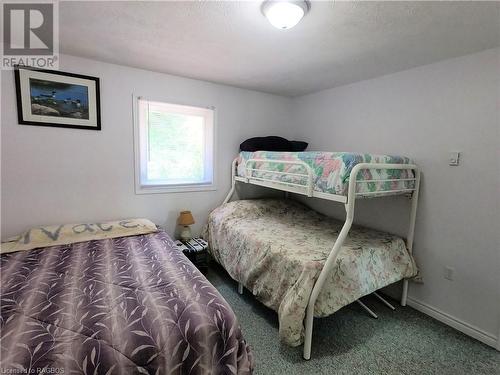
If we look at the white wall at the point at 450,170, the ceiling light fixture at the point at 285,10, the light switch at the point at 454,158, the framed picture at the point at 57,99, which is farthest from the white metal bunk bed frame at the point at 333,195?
the framed picture at the point at 57,99

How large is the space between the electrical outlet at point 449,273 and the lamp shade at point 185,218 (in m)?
2.42

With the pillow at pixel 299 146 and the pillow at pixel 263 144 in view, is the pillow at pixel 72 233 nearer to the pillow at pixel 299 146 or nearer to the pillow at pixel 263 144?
the pillow at pixel 263 144

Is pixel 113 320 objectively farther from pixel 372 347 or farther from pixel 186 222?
pixel 372 347

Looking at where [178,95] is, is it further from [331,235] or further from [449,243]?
[449,243]

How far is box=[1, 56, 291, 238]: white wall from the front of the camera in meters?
2.04

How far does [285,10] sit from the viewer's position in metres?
1.29

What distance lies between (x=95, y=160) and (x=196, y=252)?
1.33 meters

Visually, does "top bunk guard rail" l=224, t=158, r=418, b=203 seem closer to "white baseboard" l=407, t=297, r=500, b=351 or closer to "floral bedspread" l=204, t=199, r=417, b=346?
"floral bedspread" l=204, t=199, r=417, b=346

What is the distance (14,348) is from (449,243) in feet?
9.24

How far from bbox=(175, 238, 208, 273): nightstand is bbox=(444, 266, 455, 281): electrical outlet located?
7.26 feet

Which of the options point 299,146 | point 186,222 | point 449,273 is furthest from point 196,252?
point 449,273

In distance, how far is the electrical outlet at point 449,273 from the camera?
6.66 ft

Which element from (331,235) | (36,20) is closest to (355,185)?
(331,235)

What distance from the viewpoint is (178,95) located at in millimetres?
2674
